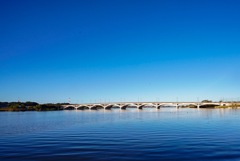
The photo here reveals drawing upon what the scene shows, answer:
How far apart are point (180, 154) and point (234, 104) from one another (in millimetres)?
182209

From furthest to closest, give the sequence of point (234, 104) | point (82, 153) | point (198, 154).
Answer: point (234, 104) < point (82, 153) < point (198, 154)

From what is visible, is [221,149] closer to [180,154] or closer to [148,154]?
[180,154]

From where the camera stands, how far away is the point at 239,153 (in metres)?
20.6

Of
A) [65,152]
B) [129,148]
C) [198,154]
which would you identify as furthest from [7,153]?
[198,154]

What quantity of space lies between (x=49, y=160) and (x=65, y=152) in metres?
3.19

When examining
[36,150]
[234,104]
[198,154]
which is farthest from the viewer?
[234,104]

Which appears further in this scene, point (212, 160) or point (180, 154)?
point (180, 154)

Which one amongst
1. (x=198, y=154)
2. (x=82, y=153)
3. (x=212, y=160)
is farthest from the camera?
(x=82, y=153)

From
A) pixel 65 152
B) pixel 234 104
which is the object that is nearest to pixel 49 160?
pixel 65 152

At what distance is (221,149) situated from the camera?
22734mm

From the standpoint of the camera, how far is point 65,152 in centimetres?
2244

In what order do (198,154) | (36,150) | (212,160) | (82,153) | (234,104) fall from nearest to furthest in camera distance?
(212,160) < (198,154) < (82,153) < (36,150) < (234,104)

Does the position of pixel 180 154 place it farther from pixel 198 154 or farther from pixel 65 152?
pixel 65 152

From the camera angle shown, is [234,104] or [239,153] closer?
[239,153]
